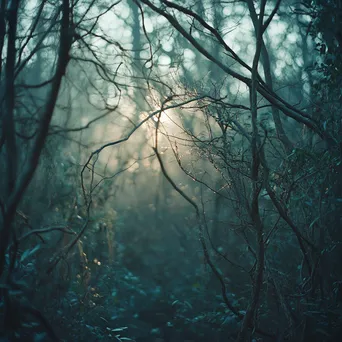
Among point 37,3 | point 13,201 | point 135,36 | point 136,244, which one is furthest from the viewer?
point 135,36

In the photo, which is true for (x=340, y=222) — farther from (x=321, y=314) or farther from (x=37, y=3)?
(x=37, y=3)

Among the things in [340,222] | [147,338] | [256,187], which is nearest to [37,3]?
[256,187]

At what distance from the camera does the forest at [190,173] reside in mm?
3502

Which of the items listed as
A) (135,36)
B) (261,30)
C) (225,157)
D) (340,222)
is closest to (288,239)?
(340,222)

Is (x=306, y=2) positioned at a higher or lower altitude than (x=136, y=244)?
higher

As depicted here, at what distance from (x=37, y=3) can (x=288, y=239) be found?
580cm

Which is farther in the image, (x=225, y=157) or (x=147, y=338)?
(x=147, y=338)

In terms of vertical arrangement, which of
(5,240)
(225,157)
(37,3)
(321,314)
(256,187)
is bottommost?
(321,314)

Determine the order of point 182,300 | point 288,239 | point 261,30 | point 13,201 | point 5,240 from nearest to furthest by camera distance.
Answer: point 13,201 < point 5,240 < point 261,30 < point 288,239 < point 182,300

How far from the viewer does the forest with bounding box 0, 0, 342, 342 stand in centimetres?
350

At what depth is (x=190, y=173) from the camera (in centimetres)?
393

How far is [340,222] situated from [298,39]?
6.61 m

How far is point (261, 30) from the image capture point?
11.3 ft

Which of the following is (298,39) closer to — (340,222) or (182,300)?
(340,222)
